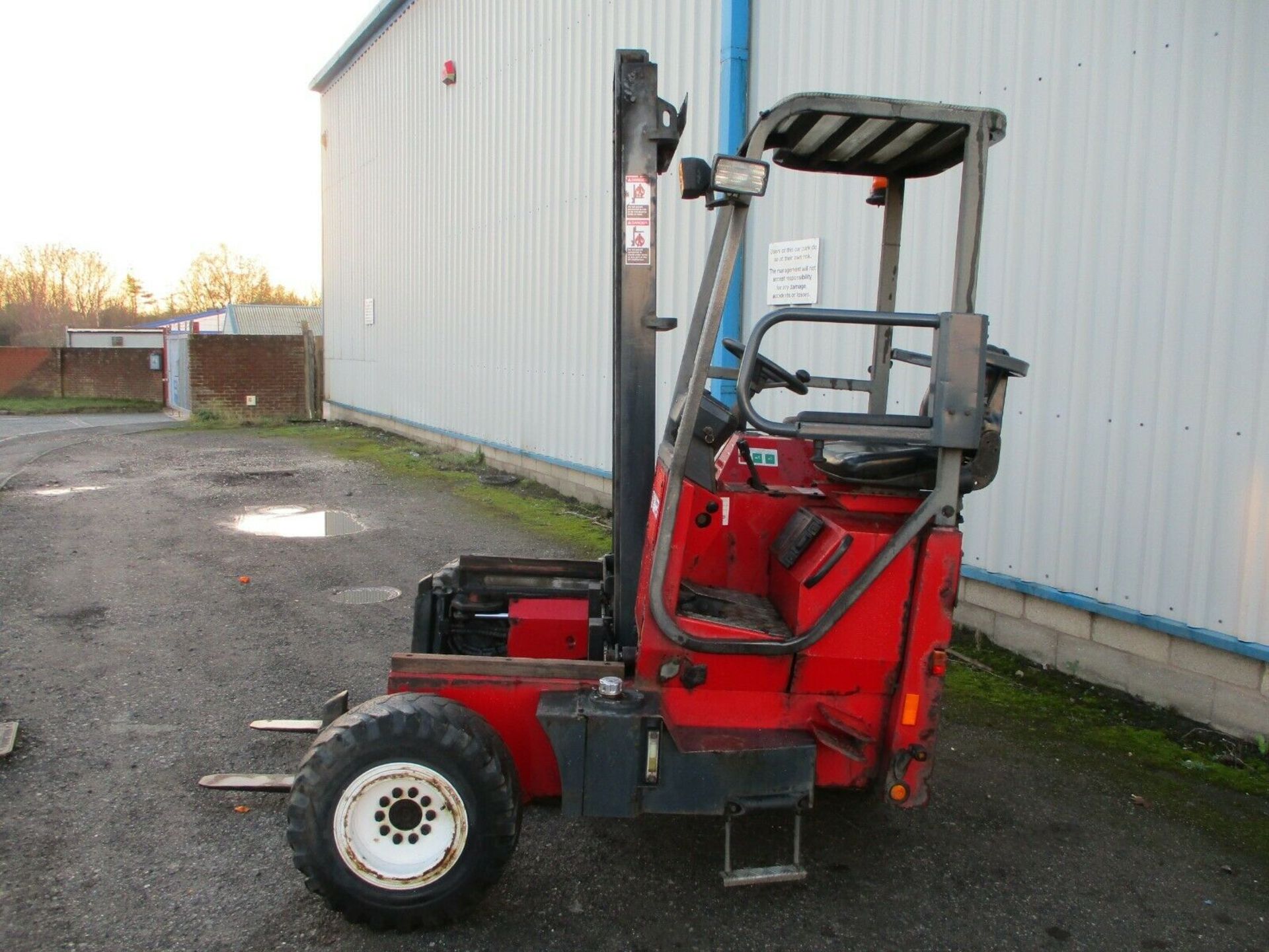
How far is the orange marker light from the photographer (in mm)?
3590

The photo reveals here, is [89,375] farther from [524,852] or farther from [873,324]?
[873,324]

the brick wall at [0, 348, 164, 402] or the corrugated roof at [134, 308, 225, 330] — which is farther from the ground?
the corrugated roof at [134, 308, 225, 330]

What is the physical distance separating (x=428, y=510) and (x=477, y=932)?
8377 millimetres

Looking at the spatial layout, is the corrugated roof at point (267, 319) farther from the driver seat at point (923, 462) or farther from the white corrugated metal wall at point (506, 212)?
the driver seat at point (923, 462)

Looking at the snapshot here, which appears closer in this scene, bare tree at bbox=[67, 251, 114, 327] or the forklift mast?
the forklift mast

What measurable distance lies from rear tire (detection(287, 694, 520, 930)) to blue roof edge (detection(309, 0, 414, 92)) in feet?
56.4

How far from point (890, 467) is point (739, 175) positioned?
1.17m

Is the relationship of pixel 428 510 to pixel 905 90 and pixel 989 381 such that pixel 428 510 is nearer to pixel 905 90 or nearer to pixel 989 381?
pixel 905 90

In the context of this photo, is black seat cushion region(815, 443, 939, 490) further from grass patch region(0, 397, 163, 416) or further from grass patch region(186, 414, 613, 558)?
grass patch region(0, 397, 163, 416)

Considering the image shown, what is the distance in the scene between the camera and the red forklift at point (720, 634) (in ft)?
11.0

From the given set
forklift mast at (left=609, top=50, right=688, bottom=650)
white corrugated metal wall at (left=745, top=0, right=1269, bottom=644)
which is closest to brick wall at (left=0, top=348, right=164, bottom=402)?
white corrugated metal wall at (left=745, top=0, right=1269, bottom=644)

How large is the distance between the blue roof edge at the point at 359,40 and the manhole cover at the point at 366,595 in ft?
43.8

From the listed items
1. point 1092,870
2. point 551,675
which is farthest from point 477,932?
point 1092,870

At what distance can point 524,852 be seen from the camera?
4.01 m
